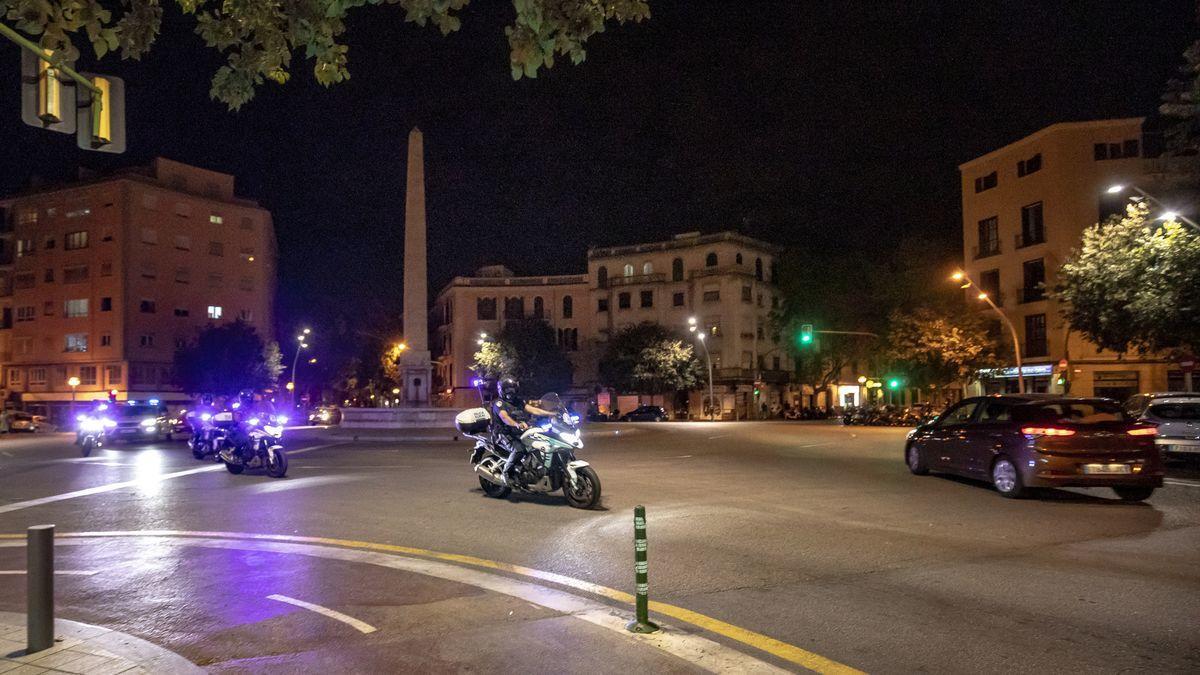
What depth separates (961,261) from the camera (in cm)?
5231

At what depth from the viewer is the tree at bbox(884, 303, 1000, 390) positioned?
1587 inches

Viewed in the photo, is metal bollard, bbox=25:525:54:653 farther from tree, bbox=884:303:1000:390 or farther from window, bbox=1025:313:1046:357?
window, bbox=1025:313:1046:357

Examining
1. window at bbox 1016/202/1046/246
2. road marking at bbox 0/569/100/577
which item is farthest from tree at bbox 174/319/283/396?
road marking at bbox 0/569/100/577

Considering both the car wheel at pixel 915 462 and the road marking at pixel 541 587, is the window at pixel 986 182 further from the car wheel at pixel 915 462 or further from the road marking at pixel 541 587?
the road marking at pixel 541 587

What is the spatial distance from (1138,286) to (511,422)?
16210 mm

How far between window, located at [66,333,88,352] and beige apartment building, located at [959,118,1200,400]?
6060cm

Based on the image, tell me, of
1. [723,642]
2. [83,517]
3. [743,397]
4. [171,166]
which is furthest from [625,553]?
[171,166]

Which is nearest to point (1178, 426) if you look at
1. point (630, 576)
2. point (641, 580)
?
point (630, 576)

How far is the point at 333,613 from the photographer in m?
5.92

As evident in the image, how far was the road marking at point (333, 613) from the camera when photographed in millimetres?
5555

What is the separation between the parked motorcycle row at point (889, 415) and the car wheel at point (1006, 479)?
2914 centimetres

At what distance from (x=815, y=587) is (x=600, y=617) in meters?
1.94

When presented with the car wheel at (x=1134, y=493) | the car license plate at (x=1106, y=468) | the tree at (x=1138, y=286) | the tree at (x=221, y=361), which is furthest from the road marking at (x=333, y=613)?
the tree at (x=221, y=361)

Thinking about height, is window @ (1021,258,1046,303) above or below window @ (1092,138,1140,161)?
below
